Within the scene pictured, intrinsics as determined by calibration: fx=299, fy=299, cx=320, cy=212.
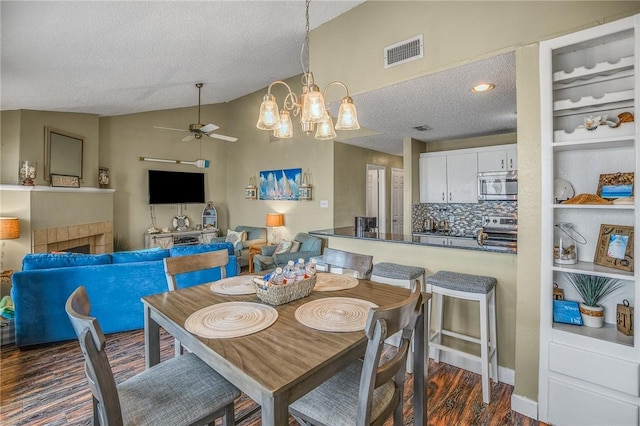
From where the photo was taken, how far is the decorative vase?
1736 millimetres

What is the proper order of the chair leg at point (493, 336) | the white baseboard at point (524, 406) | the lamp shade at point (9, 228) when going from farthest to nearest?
1. the lamp shade at point (9, 228)
2. the chair leg at point (493, 336)
3. the white baseboard at point (524, 406)

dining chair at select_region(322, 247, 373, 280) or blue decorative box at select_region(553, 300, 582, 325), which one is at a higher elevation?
dining chair at select_region(322, 247, 373, 280)

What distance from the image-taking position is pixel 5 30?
2168 mm

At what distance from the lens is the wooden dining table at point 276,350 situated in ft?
3.08

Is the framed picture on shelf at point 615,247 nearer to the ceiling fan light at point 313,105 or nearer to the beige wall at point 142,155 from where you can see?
the ceiling fan light at point 313,105

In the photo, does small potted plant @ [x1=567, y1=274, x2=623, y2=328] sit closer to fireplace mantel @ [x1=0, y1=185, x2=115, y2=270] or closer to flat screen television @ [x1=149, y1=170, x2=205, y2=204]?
fireplace mantel @ [x1=0, y1=185, x2=115, y2=270]

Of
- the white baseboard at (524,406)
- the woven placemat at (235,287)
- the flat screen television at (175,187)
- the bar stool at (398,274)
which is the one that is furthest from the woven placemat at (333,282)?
the flat screen television at (175,187)

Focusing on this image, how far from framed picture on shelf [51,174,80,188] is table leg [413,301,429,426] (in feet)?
17.2

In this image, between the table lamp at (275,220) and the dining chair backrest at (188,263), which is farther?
the table lamp at (275,220)

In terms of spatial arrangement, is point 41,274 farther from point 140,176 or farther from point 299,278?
point 140,176

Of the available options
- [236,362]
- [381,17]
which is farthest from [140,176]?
[236,362]

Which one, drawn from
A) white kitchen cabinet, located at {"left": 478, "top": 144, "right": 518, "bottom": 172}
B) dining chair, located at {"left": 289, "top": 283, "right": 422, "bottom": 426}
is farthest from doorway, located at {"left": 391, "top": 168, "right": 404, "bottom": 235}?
dining chair, located at {"left": 289, "top": 283, "right": 422, "bottom": 426}

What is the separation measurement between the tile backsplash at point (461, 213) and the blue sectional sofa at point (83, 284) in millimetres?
3427

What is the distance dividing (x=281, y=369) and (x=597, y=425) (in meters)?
1.89
